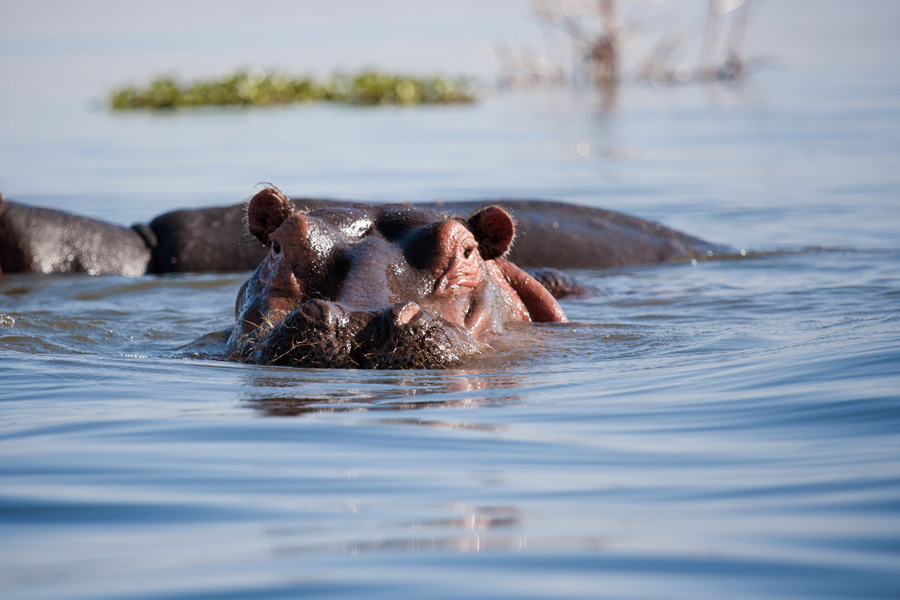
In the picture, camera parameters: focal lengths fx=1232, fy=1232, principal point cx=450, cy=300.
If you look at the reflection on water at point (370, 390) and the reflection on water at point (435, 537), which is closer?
the reflection on water at point (435, 537)

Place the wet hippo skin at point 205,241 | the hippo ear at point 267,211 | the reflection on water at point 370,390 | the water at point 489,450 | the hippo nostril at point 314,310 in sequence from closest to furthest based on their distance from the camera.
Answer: the water at point 489,450, the reflection on water at point 370,390, the hippo nostril at point 314,310, the hippo ear at point 267,211, the wet hippo skin at point 205,241

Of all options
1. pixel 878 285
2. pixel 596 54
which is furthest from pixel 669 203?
pixel 596 54

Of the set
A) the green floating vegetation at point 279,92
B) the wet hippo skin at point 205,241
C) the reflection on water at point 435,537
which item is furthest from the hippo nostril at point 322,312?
the green floating vegetation at point 279,92

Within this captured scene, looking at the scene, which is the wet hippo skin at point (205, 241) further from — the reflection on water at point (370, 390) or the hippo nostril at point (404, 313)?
the hippo nostril at point (404, 313)

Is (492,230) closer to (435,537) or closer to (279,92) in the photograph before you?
(435,537)

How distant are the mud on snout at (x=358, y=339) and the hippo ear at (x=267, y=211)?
944 millimetres

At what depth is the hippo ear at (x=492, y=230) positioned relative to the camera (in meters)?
5.76

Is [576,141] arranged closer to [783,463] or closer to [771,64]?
[783,463]

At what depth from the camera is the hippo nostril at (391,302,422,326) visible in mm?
4492

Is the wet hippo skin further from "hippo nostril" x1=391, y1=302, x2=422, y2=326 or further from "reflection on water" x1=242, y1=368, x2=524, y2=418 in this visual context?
"hippo nostril" x1=391, y1=302, x2=422, y2=326

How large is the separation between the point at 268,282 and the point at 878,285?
474 cm

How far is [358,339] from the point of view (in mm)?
4609

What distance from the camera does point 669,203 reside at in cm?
1480

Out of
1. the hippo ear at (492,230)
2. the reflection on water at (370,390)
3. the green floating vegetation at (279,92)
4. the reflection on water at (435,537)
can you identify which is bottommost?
the reflection on water at (370,390)
